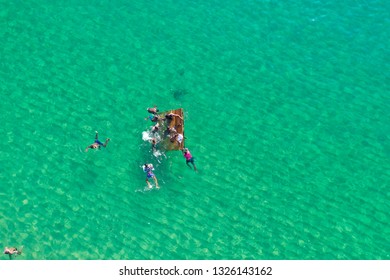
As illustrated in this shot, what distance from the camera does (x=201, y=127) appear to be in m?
26.5

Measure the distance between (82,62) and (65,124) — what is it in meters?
5.26

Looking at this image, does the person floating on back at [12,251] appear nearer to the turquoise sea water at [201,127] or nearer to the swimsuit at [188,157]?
the turquoise sea water at [201,127]

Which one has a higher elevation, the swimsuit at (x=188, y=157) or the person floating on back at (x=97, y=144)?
the swimsuit at (x=188, y=157)

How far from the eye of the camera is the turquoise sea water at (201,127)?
75.7 feet

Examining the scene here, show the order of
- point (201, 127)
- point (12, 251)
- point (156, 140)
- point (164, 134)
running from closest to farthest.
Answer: point (12, 251) < point (164, 134) < point (156, 140) < point (201, 127)

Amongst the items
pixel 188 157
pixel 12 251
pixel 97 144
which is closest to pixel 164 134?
pixel 188 157

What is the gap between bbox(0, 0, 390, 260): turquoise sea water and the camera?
75.7ft

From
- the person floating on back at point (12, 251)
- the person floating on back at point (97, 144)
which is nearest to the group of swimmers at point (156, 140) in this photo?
the person floating on back at point (97, 144)

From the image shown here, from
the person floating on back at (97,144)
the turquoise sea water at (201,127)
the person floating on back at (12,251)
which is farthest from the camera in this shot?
the person floating on back at (97,144)

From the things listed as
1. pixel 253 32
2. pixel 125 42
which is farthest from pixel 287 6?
pixel 125 42

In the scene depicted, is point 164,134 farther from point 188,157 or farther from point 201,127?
point 201,127

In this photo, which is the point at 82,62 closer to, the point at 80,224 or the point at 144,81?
the point at 144,81

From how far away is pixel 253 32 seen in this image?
3120 cm

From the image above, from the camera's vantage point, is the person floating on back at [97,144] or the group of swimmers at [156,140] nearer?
the group of swimmers at [156,140]
